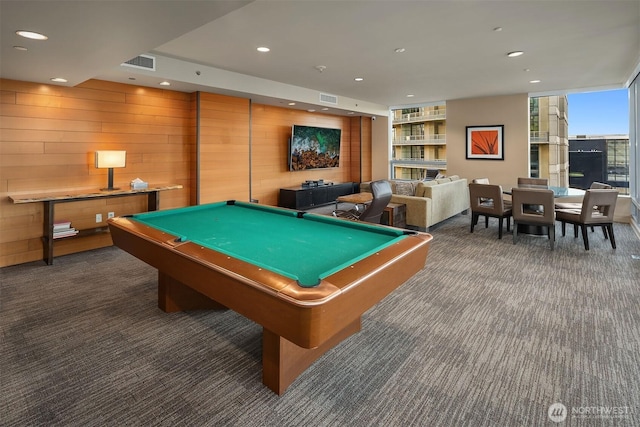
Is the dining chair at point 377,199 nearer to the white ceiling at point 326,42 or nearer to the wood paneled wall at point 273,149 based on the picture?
the white ceiling at point 326,42

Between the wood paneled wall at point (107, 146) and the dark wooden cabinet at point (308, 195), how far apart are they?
2.58 ft

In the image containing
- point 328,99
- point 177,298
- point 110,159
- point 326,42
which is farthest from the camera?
point 328,99

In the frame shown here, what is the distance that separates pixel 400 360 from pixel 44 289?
3587 millimetres

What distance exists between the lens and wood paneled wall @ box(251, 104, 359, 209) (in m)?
7.51

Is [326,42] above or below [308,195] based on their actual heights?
above

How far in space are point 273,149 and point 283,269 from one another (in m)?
6.42

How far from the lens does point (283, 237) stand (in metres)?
2.45

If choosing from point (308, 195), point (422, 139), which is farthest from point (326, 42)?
point (422, 139)

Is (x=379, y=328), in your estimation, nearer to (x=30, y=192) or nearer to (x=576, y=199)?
(x=30, y=192)

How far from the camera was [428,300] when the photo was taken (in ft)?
10.6

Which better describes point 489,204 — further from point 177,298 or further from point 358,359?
point 177,298

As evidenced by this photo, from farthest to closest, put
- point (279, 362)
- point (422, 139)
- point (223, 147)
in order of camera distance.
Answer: point (422, 139), point (223, 147), point (279, 362)

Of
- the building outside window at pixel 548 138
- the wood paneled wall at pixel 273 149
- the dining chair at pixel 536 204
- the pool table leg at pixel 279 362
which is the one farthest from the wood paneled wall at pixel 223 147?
the building outside window at pixel 548 138

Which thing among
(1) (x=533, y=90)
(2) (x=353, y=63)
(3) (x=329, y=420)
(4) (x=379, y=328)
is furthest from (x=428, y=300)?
(1) (x=533, y=90)
